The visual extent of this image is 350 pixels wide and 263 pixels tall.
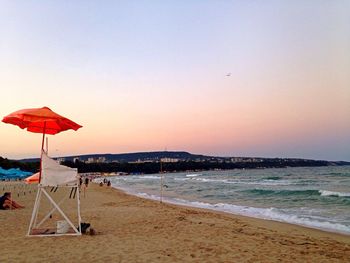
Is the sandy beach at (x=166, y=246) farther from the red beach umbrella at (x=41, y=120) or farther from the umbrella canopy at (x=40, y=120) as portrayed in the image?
the umbrella canopy at (x=40, y=120)

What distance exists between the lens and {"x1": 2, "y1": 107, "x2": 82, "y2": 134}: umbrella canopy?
8.66 m

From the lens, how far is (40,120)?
28.8ft

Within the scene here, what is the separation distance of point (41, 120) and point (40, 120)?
3 cm

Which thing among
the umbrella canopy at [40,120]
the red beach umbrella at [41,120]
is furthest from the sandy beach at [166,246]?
the umbrella canopy at [40,120]

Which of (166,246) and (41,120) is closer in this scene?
(166,246)

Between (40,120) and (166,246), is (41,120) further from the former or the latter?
(166,246)

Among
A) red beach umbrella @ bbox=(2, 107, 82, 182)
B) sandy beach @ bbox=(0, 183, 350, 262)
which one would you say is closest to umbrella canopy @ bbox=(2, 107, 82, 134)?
red beach umbrella @ bbox=(2, 107, 82, 182)

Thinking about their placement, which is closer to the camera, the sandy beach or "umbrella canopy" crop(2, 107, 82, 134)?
the sandy beach

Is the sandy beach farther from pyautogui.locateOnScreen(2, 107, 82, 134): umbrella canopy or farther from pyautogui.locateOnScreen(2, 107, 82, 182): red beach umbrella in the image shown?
pyautogui.locateOnScreen(2, 107, 82, 134): umbrella canopy

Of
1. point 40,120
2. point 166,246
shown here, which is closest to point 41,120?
point 40,120

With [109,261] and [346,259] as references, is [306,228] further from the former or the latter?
[109,261]

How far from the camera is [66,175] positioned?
8.72 m

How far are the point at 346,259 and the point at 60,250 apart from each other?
5492mm

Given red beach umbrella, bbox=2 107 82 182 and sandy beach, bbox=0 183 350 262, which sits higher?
red beach umbrella, bbox=2 107 82 182
